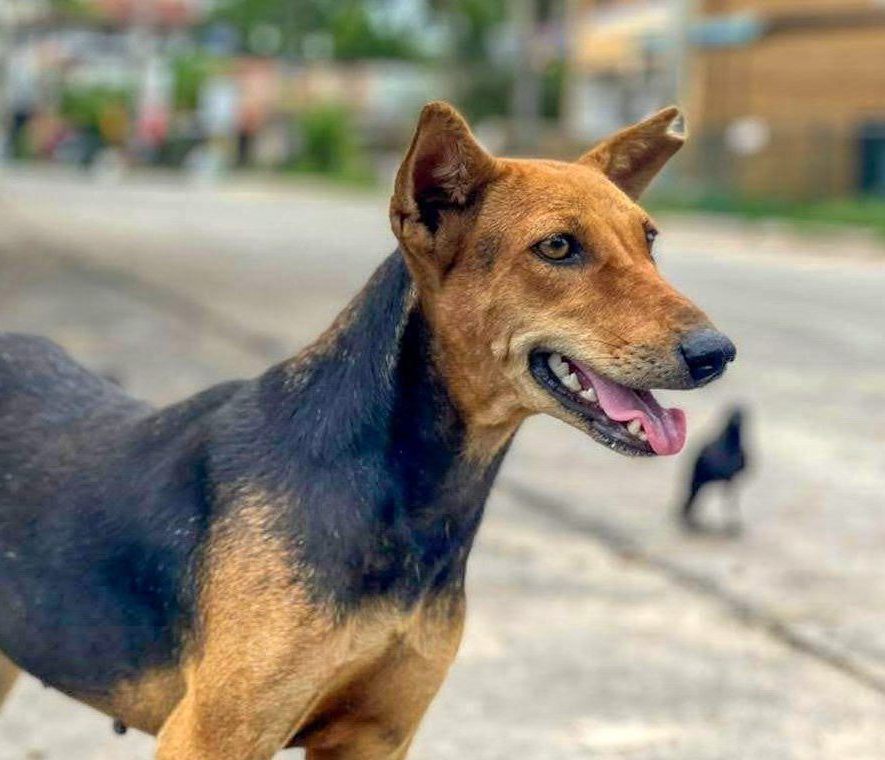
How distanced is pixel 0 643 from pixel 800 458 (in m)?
6.79

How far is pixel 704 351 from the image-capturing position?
3287mm

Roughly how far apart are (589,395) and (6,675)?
5.79 ft

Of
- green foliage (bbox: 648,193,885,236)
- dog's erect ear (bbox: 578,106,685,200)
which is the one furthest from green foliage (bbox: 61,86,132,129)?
dog's erect ear (bbox: 578,106,685,200)

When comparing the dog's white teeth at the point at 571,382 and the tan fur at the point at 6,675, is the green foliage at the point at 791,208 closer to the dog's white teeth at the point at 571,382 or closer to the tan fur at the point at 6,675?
the tan fur at the point at 6,675

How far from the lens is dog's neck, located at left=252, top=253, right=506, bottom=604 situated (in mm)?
3520

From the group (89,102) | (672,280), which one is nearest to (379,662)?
(672,280)

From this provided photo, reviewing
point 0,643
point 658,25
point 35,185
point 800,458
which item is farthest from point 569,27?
point 0,643

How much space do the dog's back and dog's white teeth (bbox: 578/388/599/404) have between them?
0.83m

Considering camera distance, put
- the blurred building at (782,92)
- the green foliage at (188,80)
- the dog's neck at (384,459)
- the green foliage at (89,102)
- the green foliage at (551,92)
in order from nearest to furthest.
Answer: the dog's neck at (384,459) < the blurred building at (782,92) < the green foliage at (551,92) < the green foliage at (89,102) < the green foliage at (188,80)

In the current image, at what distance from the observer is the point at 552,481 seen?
9.29 m

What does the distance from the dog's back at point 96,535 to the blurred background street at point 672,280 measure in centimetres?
165

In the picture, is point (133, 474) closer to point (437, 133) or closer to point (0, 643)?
point (0, 643)

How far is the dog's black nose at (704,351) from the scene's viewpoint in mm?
3289

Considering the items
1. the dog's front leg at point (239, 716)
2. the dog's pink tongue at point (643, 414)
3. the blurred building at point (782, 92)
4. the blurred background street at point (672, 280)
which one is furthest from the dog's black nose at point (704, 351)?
the blurred building at point (782, 92)
